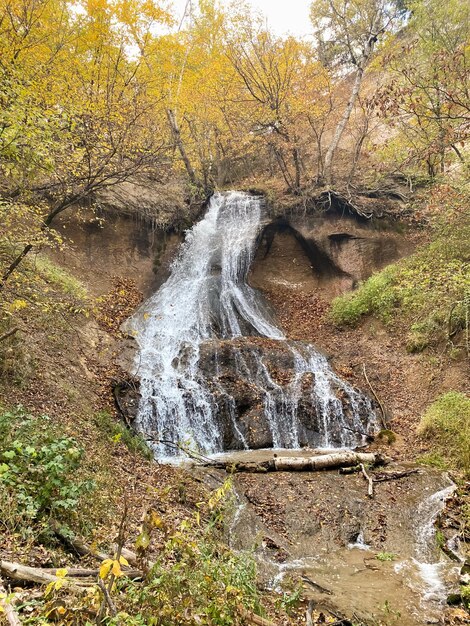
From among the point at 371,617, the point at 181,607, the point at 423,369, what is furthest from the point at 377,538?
the point at 423,369

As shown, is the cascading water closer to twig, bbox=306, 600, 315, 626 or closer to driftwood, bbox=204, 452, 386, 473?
driftwood, bbox=204, 452, 386, 473

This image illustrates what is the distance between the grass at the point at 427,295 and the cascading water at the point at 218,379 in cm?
321

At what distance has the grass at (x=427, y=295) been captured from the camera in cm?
1091

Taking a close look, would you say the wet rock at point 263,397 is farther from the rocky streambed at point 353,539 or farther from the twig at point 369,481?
the twig at point 369,481

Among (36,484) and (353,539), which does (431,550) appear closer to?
(353,539)

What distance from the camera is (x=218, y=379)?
1231 centimetres

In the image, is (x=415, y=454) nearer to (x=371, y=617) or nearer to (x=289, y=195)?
(x=371, y=617)

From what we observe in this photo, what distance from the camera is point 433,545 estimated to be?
5848mm

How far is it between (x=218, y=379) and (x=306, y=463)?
175 inches

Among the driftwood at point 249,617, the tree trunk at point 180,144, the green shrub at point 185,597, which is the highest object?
the tree trunk at point 180,144

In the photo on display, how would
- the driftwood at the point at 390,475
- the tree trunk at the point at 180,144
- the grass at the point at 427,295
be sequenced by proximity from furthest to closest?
the tree trunk at the point at 180,144 → the grass at the point at 427,295 → the driftwood at the point at 390,475

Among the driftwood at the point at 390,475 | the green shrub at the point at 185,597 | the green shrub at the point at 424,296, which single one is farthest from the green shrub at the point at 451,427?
the green shrub at the point at 185,597

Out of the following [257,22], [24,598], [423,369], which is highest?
[257,22]

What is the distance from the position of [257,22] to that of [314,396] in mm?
16185
